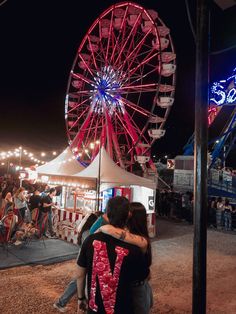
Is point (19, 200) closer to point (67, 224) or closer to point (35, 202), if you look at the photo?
point (35, 202)

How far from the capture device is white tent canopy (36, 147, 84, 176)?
11507mm

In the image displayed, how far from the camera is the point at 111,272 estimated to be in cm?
241

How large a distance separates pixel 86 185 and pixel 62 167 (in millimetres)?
2757

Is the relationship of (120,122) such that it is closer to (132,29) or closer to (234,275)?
(132,29)

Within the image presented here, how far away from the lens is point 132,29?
49.9 ft

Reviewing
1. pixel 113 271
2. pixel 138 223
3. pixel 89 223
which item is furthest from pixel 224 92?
pixel 113 271

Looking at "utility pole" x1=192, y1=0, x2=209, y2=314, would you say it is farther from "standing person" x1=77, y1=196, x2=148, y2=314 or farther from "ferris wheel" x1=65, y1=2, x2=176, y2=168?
"ferris wheel" x1=65, y1=2, x2=176, y2=168

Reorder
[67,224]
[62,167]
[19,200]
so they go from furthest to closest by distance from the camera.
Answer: [62,167] < [67,224] < [19,200]

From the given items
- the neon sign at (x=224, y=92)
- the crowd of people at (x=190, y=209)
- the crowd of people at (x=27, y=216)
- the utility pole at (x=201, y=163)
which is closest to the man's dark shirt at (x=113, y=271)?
the utility pole at (x=201, y=163)

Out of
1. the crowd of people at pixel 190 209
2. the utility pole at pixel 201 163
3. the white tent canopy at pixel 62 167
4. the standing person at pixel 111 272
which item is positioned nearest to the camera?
the standing person at pixel 111 272

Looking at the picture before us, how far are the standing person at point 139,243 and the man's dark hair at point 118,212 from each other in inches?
3.2

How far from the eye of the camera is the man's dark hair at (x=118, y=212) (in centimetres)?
263

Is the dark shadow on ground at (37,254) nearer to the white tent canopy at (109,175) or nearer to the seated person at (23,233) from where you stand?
the seated person at (23,233)

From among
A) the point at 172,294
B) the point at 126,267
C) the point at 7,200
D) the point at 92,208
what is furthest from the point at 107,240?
the point at 92,208
